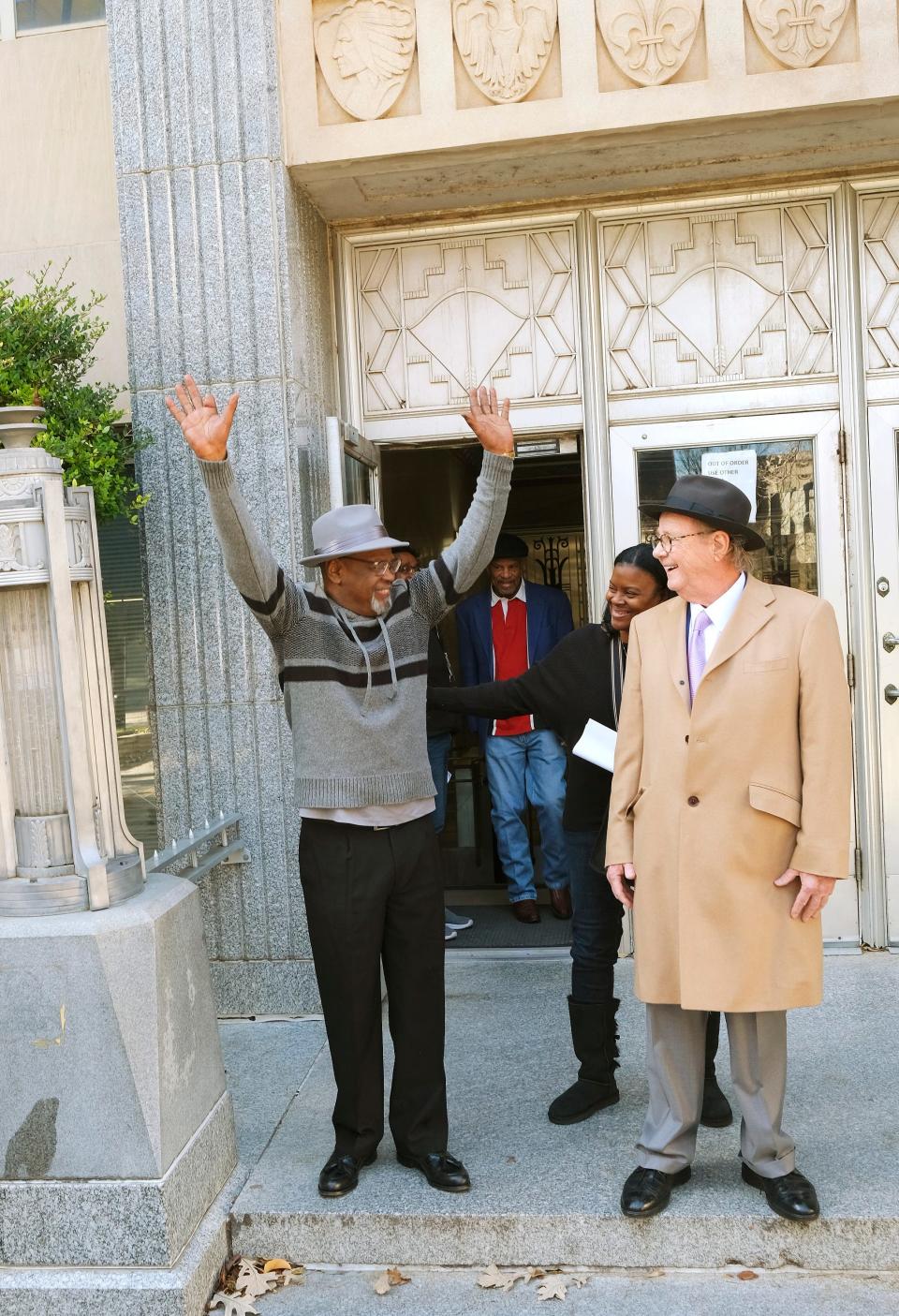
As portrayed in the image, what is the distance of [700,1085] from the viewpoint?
3.19 metres

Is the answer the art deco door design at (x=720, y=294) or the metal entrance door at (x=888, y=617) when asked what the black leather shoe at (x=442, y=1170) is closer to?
the metal entrance door at (x=888, y=617)

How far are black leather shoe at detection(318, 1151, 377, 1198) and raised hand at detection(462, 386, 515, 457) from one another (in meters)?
2.12

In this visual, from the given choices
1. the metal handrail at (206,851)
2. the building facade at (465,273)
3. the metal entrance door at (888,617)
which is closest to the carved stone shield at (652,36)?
the building facade at (465,273)

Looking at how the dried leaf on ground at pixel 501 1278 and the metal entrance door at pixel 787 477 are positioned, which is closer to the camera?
the dried leaf on ground at pixel 501 1278

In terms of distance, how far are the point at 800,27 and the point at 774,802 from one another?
10.8 feet

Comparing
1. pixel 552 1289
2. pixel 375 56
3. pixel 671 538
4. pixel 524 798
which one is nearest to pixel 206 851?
pixel 552 1289

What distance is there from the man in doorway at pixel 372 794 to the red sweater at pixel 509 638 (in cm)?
331

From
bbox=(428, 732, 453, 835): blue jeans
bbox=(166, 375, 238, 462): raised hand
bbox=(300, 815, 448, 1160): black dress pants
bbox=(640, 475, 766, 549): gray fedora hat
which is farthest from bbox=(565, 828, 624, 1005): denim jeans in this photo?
bbox=(428, 732, 453, 835): blue jeans

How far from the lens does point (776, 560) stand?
17.6 ft

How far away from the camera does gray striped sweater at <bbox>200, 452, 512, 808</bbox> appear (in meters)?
3.28

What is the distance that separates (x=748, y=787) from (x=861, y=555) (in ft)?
8.77

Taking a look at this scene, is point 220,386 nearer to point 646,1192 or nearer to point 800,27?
point 800,27

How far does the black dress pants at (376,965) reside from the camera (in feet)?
11.0

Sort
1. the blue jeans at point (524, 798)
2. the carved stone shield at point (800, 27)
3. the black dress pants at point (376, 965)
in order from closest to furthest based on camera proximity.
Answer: the black dress pants at point (376, 965) < the carved stone shield at point (800, 27) < the blue jeans at point (524, 798)
